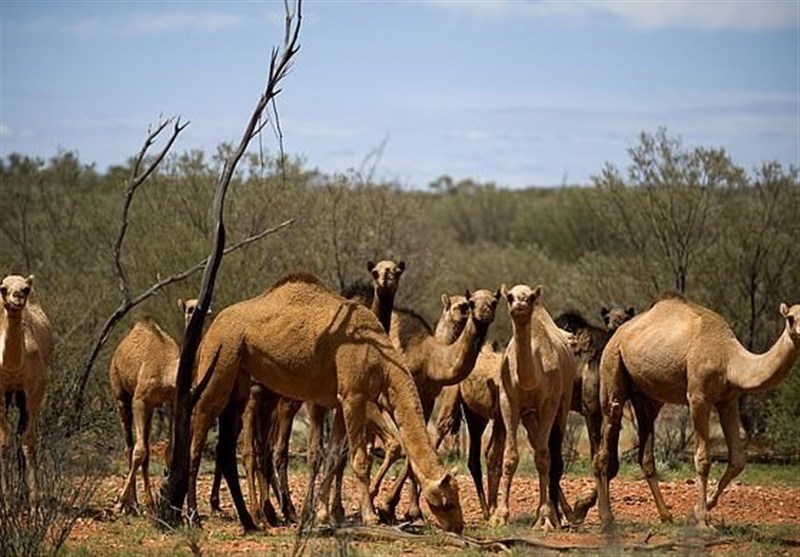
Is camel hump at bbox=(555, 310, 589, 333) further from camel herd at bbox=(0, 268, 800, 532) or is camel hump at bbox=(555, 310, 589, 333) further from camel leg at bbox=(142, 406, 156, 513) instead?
camel leg at bbox=(142, 406, 156, 513)

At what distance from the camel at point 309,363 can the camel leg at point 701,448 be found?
259 centimetres

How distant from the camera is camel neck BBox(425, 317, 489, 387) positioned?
14719 millimetres

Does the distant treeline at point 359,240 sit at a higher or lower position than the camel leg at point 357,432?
higher

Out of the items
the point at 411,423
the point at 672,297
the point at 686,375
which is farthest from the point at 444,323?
the point at 411,423

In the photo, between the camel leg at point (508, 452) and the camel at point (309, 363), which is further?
the camel leg at point (508, 452)

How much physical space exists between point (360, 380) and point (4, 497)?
140 inches

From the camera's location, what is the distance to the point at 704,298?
2814 centimetres

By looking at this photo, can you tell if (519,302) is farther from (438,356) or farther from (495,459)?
(495,459)

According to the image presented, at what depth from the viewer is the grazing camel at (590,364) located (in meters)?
16.8

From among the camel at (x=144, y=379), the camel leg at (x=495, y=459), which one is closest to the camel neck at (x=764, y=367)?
the camel leg at (x=495, y=459)

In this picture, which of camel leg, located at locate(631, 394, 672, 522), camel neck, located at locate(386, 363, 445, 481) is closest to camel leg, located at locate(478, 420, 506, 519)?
camel leg, located at locate(631, 394, 672, 522)

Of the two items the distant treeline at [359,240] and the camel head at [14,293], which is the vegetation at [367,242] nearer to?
the distant treeline at [359,240]

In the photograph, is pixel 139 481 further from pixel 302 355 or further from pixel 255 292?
pixel 255 292

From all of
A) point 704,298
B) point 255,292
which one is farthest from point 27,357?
point 704,298
